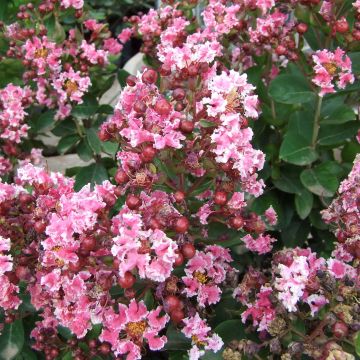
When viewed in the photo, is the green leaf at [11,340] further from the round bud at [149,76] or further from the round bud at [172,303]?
the round bud at [149,76]

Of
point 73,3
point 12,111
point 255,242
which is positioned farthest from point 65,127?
point 255,242

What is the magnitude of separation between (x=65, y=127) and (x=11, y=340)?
3.01 feet

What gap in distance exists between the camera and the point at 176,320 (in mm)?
1065

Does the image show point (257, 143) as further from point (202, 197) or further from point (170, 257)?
point (170, 257)

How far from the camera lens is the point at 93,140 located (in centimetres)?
200

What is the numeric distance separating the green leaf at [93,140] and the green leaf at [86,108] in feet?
0.25

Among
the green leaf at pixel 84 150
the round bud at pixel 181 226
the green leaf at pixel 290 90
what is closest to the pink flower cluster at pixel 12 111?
the green leaf at pixel 84 150

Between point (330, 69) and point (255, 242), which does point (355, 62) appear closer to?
point (330, 69)

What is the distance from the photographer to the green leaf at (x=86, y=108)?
1.96m

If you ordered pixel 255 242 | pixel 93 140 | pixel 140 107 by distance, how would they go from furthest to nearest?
pixel 93 140 < pixel 255 242 < pixel 140 107

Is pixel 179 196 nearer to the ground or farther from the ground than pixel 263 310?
farther from the ground

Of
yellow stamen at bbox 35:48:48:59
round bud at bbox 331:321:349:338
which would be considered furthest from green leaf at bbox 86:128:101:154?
round bud at bbox 331:321:349:338

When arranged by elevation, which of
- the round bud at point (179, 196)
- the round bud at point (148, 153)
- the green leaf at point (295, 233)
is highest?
the round bud at point (148, 153)

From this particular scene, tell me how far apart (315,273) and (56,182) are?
0.56m
